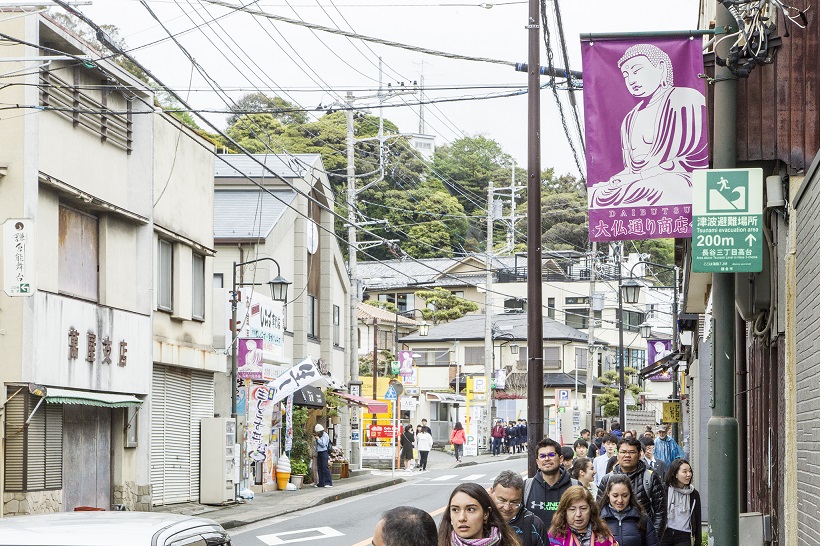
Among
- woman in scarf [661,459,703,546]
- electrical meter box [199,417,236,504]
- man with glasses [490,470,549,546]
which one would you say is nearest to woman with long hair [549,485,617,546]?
man with glasses [490,470,549,546]

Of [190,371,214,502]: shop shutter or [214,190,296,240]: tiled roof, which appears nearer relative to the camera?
[190,371,214,502]: shop shutter

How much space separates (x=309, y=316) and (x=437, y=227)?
34.3 m

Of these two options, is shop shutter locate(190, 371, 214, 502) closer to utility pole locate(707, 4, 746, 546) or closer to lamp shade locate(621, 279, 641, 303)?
lamp shade locate(621, 279, 641, 303)

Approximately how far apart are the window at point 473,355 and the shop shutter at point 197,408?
46.9 m

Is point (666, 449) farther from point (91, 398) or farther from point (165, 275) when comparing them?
point (165, 275)

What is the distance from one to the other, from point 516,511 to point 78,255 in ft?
55.1

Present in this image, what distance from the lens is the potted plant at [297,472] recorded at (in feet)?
109

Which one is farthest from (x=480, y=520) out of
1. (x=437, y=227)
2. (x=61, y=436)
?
(x=437, y=227)

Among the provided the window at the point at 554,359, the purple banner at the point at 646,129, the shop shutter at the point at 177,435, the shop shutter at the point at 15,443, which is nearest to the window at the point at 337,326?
the shop shutter at the point at 177,435

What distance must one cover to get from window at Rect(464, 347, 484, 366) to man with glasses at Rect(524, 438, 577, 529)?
65.7 metres

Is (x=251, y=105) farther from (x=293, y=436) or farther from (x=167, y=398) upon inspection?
(x=167, y=398)

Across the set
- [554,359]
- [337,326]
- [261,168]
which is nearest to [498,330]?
[554,359]

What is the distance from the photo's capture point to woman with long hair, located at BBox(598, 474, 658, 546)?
373 inches

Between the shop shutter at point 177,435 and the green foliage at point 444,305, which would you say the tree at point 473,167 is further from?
the shop shutter at point 177,435
